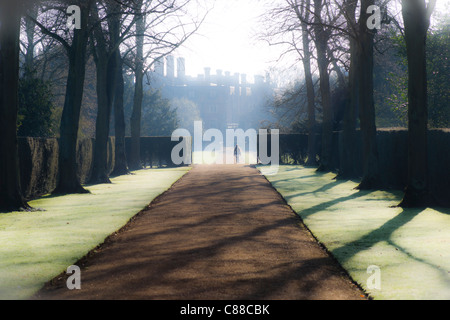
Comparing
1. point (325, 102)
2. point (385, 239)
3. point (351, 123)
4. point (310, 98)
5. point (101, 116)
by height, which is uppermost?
point (310, 98)

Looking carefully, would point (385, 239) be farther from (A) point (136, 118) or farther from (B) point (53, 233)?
(A) point (136, 118)

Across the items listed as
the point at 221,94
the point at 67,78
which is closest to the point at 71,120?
the point at 67,78

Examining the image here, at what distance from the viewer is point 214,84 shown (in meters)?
131

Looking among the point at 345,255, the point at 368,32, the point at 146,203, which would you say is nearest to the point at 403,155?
the point at 368,32

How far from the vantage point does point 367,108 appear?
21.3m

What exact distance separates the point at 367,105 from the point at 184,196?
326 inches

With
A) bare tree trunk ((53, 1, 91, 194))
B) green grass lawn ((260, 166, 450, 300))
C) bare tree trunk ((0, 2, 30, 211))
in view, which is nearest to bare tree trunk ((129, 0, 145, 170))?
bare tree trunk ((53, 1, 91, 194))

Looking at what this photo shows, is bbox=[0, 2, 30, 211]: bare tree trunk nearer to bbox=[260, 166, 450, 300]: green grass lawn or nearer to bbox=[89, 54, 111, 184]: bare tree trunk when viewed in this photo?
bbox=[260, 166, 450, 300]: green grass lawn

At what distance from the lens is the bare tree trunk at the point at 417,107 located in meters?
15.5

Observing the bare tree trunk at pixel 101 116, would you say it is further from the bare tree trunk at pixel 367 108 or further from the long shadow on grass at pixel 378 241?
the long shadow on grass at pixel 378 241

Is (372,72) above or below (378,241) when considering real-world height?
above

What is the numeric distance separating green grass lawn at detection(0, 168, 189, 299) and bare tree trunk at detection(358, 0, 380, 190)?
8.38m

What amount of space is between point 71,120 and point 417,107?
500 inches

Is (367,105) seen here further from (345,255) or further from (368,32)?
(345,255)
